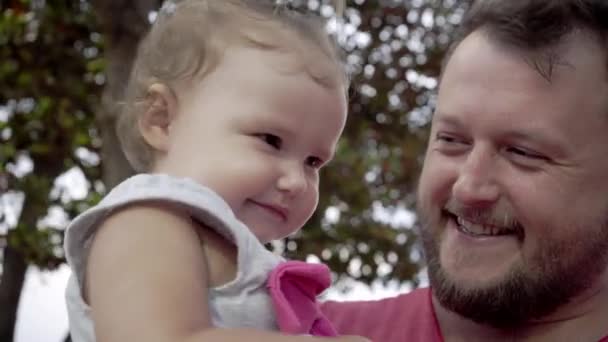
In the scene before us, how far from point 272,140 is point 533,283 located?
83 cm

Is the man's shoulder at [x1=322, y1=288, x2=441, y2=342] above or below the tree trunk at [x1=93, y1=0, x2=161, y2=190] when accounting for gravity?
above

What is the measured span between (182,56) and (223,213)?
12.9 inches

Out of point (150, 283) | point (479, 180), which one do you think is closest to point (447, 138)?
point (479, 180)

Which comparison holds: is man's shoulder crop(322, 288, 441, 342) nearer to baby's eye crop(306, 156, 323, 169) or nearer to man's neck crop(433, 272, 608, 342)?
man's neck crop(433, 272, 608, 342)

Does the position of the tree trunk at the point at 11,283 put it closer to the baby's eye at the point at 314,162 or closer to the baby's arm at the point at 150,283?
the baby's eye at the point at 314,162

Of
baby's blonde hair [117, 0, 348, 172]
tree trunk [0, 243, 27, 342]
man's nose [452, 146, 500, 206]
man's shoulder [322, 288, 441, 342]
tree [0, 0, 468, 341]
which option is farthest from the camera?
tree trunk [0, 243, 27, 342]

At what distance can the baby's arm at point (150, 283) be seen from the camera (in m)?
1.39

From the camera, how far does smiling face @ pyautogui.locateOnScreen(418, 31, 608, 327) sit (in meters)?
2.23

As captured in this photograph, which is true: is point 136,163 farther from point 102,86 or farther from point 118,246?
point 102,86

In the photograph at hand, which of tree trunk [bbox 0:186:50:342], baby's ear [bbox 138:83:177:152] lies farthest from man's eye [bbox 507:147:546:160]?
tree trunk [bbox 0:186:50:342]

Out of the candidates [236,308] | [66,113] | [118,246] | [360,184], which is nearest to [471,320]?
[236,308]

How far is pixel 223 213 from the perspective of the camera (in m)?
1.59

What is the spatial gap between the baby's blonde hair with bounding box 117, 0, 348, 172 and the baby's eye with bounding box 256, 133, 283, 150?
5.8 inches

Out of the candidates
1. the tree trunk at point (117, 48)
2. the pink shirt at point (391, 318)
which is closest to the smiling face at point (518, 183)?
→ the pink shirt at point (391, 318)
